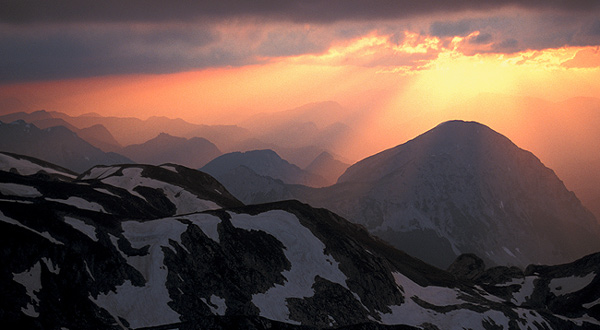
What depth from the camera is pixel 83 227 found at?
86.8 m

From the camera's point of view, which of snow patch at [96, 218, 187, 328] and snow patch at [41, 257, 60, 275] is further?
snow patch at [96, 218, 187, 328]

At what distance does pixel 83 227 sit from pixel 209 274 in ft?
69.7

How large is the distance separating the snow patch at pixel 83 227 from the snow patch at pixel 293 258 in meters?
27.6

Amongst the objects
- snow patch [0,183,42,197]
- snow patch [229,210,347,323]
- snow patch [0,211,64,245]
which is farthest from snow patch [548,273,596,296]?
snow patch [0,183,42,197]

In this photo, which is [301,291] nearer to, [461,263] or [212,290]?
[212,290]

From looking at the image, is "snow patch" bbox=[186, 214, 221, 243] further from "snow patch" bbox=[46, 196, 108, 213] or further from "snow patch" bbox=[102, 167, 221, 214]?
"snow patch" bbox=[102, 167, 221, 214]

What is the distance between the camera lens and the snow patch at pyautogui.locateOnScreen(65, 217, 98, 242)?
281ft

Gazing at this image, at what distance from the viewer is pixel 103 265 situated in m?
81.8

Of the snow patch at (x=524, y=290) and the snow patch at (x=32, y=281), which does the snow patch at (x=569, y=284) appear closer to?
the snow patch at (x=524, y=290)

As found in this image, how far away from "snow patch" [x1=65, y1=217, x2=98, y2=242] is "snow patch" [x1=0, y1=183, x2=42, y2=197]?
848 inches

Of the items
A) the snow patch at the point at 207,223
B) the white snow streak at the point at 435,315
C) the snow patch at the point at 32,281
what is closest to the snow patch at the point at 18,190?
the snow patch at the point at 207,223

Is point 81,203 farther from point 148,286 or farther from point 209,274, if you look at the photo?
point 148,286

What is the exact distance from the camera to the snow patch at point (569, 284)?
15275cm

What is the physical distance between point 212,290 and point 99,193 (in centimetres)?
4649
